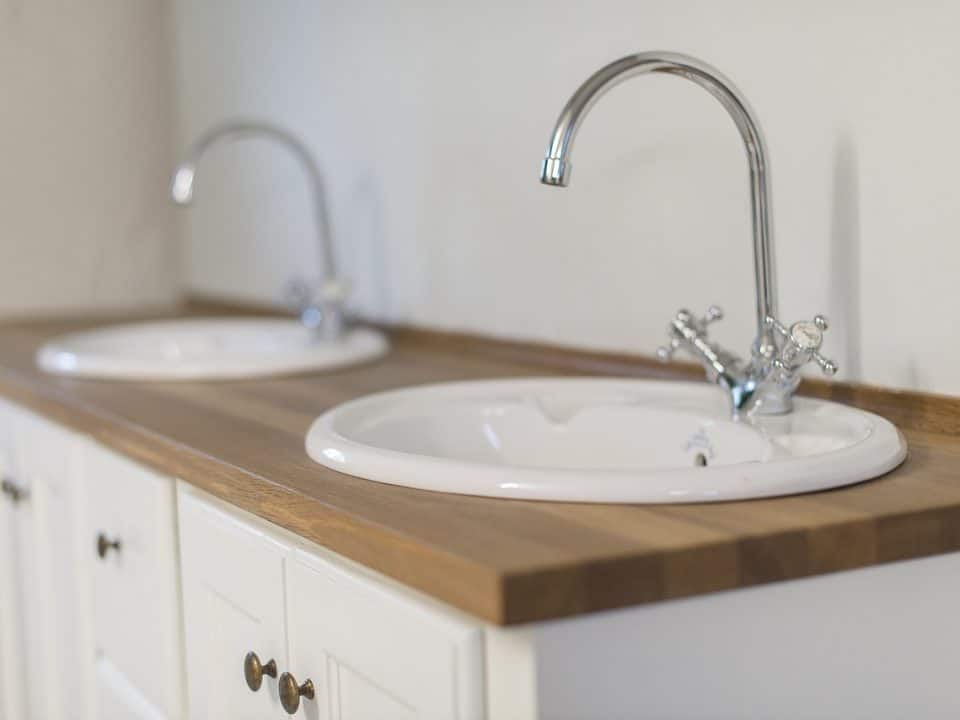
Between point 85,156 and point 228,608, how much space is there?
5.21 feet

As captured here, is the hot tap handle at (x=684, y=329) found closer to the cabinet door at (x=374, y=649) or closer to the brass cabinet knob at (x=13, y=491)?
the cabinet door at (x=374, y=649)

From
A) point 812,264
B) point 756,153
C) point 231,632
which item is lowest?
point 231,632

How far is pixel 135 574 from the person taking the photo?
1.31 metres

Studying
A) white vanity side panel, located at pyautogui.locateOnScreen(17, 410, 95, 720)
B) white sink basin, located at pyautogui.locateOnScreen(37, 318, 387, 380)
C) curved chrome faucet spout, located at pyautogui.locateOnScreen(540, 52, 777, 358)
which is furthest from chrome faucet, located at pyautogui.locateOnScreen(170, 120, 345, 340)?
curved chrome faucet spout, located at pyautogui.locateOnScreen(540, 52, 777, 358)

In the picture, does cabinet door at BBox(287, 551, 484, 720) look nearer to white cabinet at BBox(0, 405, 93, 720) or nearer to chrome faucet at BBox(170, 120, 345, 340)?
white cabinet at BBox(0, 405, 93, 720)

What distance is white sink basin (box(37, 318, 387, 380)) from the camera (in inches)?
62.4

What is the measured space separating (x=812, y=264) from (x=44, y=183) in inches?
66.0

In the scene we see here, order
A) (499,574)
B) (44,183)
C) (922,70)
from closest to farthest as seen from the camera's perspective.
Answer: (499,574), (922,70), (44,183)

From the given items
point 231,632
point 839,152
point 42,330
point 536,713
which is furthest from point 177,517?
point 42,330

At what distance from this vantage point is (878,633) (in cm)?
90

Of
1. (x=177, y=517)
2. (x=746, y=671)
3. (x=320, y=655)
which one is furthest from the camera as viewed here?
(x=177, y=517)

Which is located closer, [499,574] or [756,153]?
[499,574]

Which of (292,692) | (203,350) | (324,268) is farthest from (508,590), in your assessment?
(203,350)

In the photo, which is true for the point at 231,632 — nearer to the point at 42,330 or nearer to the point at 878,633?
the point at 878,633
